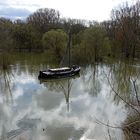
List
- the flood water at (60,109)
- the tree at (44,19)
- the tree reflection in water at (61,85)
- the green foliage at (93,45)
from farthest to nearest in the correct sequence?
the tree at (44,19)
the green foliage at (93,45)
the tree reflection in water at (61,85)
the flood water at (60,109)

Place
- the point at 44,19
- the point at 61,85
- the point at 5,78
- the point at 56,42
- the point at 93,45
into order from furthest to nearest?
the point at 44,19 → the point at 56,42 → the point at 93,45 → the point at 5,78 → the point at 61,85

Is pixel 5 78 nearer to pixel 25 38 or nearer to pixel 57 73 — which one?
pixel 57 73

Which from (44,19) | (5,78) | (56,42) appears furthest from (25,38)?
(5,78)

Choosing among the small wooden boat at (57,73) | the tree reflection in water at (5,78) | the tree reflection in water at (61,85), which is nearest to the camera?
the tree reflection in water at (5,78)

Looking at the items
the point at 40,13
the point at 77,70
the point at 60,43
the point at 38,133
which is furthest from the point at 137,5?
the point at 38,133

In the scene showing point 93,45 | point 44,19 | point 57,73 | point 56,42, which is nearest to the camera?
point 57,73

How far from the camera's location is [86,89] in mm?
20500

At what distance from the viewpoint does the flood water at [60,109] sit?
1113cm

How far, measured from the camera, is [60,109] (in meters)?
14.8

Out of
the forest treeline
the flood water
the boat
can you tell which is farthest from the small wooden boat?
the forest treeline

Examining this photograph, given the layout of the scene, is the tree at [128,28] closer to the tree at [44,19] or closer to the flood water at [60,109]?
the flood water at [60,109]

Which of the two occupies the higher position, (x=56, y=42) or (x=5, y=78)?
(x=56, y=42)

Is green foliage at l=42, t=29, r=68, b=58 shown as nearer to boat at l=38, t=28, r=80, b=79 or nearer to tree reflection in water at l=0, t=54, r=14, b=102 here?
tree reflection in water at l=0, t=54, r=14, b=102

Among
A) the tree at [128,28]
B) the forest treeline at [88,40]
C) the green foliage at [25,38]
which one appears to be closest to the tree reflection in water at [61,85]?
the forest treeline at [88,40]
